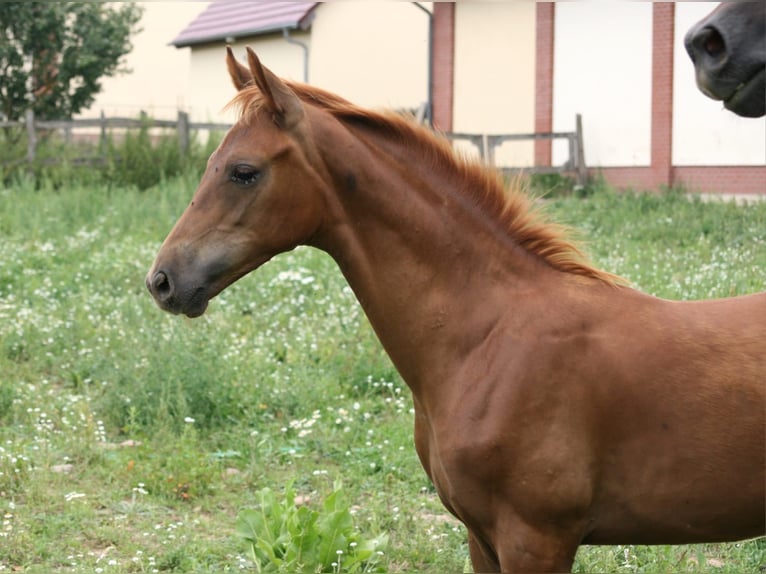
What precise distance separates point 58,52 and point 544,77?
13.9m

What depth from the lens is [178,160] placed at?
1652cm

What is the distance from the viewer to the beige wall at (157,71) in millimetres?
31969

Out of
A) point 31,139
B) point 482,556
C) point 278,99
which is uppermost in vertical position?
point 31,139

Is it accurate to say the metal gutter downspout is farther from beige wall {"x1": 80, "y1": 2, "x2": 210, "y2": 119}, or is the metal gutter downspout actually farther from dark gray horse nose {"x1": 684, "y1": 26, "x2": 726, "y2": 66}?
dark gray horse nose {"x1": 684, "y1": 26, "x2": 726, "y2": 66}

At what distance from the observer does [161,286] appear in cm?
336

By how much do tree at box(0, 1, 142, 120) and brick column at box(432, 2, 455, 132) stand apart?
9.84m

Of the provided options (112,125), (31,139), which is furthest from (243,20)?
(31,139)

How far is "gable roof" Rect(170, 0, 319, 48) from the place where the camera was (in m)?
25.7

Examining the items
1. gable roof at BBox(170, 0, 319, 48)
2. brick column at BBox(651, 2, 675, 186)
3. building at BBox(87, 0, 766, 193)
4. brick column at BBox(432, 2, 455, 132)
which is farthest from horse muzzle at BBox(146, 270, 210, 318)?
gable roof at BBox(170, 0, 319, 48)

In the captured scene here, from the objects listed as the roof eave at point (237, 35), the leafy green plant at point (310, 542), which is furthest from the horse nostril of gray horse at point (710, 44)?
the roof eave at point (237, 35)

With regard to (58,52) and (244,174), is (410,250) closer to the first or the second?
(244,174)

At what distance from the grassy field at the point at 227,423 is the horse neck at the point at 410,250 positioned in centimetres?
58

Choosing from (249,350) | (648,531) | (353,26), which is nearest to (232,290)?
(249,350)

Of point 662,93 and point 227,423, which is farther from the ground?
point 662,93
